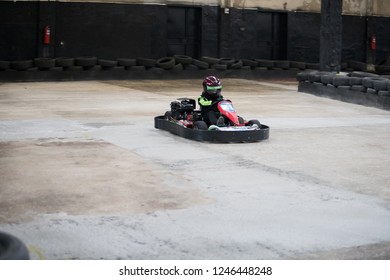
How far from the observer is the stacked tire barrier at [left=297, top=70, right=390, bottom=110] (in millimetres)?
13172

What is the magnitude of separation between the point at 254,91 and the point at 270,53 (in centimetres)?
534

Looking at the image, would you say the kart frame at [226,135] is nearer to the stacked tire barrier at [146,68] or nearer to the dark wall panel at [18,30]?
the stacked tire barrier at [146,68]

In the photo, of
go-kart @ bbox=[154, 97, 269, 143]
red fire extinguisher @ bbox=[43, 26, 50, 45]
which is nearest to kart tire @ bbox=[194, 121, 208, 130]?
go-kart @ bbox=[154, 97, 269, 143]

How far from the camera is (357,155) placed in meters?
8.11

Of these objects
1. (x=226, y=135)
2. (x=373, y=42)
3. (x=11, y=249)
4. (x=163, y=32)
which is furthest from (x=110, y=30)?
(x=11, y=249)

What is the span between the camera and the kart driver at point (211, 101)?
9.02 meters

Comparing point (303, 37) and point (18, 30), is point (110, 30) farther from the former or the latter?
point (303, 37)

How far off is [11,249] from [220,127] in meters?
5.75

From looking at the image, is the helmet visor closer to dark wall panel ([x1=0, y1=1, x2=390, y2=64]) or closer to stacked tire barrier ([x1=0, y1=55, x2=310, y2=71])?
stacked tire barrier ([x1=0, y1=55, x2=310, y2=71])

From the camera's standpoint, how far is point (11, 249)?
10.8ft

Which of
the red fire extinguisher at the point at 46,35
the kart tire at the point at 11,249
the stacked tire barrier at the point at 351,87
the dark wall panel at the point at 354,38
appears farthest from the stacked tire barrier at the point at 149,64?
the kart tire at the point at 11,249

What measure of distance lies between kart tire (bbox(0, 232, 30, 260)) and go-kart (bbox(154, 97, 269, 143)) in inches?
215

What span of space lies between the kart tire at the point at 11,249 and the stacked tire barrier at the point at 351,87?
34.3 ft
